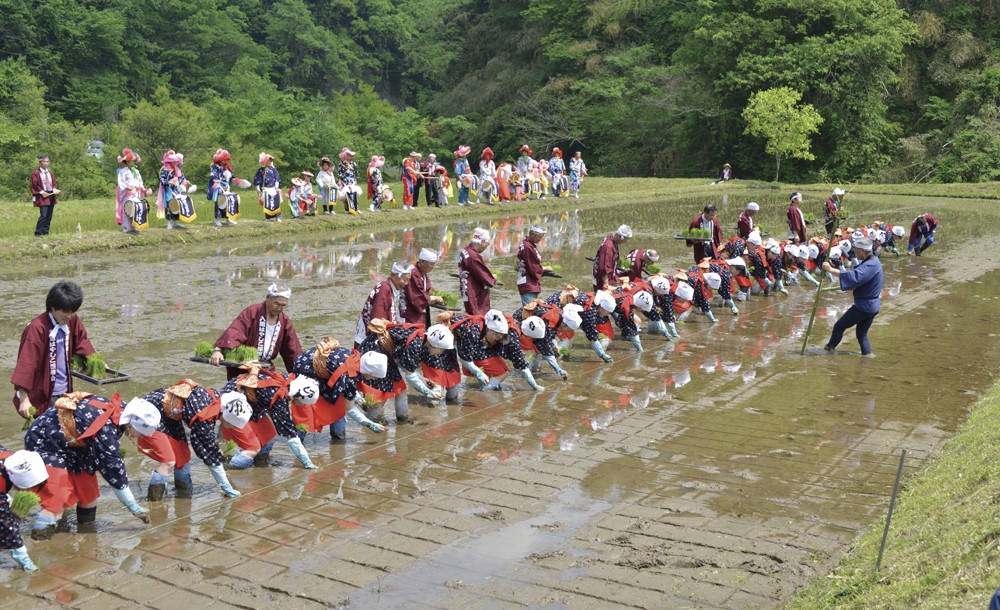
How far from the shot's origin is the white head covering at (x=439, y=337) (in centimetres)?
938

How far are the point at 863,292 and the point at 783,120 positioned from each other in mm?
32606

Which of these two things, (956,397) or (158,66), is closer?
(956,397)

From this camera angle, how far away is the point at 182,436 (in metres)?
7.46

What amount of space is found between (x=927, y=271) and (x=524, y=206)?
15365 mm

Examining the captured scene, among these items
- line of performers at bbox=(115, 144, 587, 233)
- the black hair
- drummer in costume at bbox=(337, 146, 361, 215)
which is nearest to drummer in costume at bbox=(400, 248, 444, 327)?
the black hair

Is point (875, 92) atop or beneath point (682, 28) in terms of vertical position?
beneath

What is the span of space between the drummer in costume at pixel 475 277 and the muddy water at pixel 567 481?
4.03 feet

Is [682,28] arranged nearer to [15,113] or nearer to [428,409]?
[15,113]

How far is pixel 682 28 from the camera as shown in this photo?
51.8 m

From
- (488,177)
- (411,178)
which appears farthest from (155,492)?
(488,177)

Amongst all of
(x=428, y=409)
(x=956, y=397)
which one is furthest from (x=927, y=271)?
(x=428, y=409)

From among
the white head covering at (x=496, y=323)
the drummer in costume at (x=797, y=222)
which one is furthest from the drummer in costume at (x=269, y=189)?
the white head covering at (x=496, y=323)

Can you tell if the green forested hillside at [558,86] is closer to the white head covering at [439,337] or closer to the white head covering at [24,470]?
the white head covering at [439,337]

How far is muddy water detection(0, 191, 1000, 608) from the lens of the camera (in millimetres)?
5953
